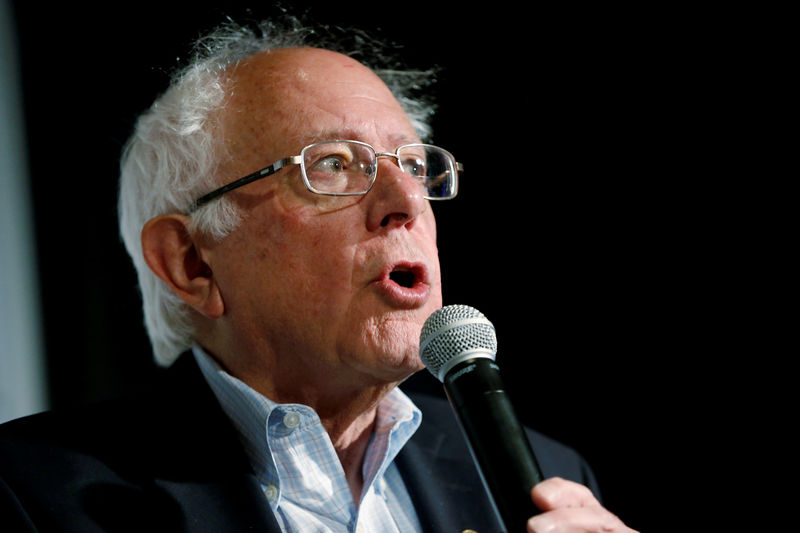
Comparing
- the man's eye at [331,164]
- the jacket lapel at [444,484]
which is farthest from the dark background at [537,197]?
the man's eye at [331,164]

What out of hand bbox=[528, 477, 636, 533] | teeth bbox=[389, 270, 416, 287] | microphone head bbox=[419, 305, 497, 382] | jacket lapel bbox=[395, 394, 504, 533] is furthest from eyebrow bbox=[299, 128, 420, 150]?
hand bbox=[528, 477, 636, 533]

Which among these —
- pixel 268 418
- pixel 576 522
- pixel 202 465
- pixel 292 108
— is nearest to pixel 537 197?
pixel 292 108

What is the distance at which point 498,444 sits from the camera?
1.05 m

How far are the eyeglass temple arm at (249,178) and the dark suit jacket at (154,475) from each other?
1.52ft

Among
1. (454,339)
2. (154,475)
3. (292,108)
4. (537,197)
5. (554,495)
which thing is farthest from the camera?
(537,197)

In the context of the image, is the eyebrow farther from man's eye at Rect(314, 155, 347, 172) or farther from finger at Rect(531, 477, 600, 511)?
finger at Rect(531, 477, 600, 511)

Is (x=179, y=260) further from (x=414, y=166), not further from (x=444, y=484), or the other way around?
(x=444, y=484)

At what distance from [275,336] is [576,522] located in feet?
3.06

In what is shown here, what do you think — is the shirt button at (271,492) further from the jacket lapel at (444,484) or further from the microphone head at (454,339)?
the microphone head at (454,339)

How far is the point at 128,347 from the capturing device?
2707 millimetres

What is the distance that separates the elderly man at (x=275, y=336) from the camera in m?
1.52

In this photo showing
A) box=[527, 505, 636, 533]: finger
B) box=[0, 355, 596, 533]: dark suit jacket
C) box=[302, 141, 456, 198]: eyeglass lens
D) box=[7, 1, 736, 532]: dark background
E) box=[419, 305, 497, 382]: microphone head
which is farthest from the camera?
box=[7, 1, 736, 532]: dark background

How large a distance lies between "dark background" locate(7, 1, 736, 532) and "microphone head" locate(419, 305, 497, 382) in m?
1.35

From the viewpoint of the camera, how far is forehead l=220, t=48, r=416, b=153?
68.9 inches
